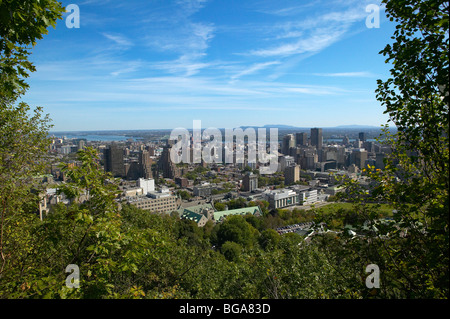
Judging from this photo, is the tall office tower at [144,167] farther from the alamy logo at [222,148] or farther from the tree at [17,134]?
the tree at [17,134]

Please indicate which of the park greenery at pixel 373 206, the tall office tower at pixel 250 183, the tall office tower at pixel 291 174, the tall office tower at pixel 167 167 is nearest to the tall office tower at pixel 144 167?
the tall office tower at pixel 167 167

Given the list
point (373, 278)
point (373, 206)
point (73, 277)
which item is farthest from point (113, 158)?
point (373, 278)

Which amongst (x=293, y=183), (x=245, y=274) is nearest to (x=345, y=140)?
(x=293, y=183)

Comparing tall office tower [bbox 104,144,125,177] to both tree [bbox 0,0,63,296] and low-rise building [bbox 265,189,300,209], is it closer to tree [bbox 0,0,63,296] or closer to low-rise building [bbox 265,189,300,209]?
low-rise building [bbox 265,189,300,209]

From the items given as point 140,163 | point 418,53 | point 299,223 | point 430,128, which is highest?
point 418,53

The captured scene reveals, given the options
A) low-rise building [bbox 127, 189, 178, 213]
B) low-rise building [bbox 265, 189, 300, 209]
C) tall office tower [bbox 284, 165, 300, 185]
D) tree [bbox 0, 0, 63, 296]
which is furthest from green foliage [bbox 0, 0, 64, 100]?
tall office tower [bbox 284, 165, 300, 185]
